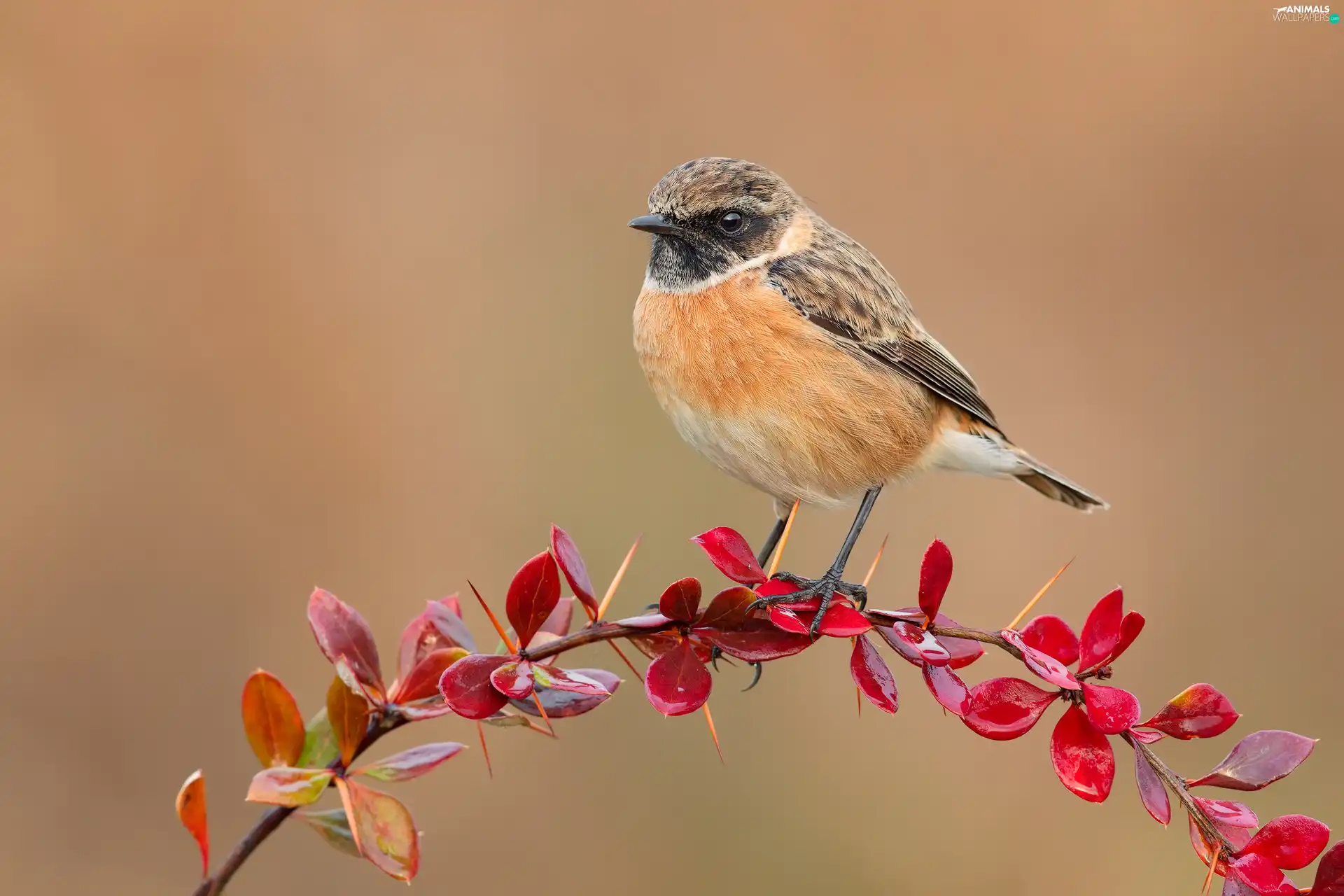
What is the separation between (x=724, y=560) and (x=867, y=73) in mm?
6360

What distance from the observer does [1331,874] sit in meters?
1.67

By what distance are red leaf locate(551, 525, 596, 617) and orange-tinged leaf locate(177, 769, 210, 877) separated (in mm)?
617

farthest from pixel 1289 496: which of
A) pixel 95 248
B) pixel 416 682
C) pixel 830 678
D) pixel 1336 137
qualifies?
pixel 95 248

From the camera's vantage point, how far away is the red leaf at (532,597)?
1.89m

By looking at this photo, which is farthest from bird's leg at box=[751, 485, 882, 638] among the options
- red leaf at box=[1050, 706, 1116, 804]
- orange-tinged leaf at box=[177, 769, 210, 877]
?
orange-tinged leaf at box=[177, 769, 210, 877]

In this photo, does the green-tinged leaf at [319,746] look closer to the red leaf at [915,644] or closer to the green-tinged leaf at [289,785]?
the green-tinged leaf at [289,785]

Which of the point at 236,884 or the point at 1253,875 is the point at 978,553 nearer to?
the point at 236,884

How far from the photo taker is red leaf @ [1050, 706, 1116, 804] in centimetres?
179

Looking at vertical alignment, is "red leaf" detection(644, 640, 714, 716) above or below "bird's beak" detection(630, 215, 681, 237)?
below

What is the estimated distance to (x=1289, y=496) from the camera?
6.83 m

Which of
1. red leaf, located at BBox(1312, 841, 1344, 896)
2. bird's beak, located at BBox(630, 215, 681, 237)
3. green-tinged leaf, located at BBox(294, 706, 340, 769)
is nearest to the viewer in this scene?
red leaf, located at BBox(1312, 841, 1344, 896)

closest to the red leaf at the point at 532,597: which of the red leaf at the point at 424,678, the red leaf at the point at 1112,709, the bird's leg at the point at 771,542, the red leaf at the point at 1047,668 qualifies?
the red leaf at the point at 424,678

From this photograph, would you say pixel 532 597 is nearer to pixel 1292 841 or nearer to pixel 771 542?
pixel 1292 841

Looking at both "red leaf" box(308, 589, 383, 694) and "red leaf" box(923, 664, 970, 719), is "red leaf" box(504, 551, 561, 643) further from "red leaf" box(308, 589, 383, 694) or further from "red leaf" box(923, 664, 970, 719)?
"red leaf" box(923, 664, 970, 719)
